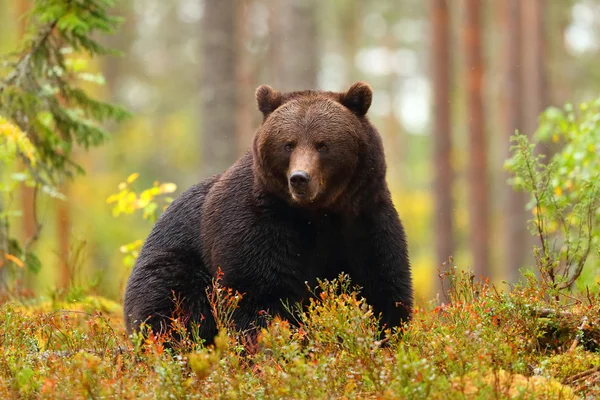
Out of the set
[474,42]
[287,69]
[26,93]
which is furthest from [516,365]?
[474,42]

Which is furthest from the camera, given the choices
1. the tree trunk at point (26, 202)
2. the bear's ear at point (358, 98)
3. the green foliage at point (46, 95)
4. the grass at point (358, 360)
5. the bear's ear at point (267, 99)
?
the tree trunk at point (26, 202)

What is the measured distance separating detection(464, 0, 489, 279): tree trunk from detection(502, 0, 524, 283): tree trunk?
5.09 ft

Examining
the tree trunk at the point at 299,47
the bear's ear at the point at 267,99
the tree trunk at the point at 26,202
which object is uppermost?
the tree trunk at the point at 299,47

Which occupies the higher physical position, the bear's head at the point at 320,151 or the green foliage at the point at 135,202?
the bear's head at the point at 320,151

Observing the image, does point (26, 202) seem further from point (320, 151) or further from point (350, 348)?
point (350, 348)

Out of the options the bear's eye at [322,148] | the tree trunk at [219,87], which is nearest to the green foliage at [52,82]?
the bear's eye at [322,148]

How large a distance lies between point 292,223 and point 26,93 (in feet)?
12.2

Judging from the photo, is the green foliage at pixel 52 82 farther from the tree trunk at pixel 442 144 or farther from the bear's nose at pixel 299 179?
the tree trunk at pixel 442 144

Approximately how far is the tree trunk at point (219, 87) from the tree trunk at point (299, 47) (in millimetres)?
957

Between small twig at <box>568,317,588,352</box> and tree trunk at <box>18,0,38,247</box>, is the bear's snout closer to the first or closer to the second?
small twig at <box>568,317,588,352</box>

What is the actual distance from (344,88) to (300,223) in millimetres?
20622

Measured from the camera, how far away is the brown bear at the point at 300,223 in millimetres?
5668

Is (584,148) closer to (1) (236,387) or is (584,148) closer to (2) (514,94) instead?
(1) (236,387)

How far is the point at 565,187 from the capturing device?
8.45m
